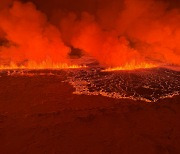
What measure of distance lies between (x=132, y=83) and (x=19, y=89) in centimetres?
511

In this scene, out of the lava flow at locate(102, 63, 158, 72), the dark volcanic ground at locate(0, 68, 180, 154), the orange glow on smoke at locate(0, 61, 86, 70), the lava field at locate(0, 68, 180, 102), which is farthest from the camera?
the orange glow on smoke at locate(0, 61, 86, 70)

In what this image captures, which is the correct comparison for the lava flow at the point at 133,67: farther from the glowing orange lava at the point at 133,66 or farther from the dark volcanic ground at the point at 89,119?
the dark volcanic ground at the point at 89,119

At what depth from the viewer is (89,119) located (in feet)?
20.5

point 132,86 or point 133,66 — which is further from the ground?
point 133,66

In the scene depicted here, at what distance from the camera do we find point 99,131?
5.56m

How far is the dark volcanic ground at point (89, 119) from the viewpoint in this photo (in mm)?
4922

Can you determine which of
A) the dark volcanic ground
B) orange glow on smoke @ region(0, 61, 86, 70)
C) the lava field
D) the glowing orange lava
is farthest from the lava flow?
the dark volcanic ground

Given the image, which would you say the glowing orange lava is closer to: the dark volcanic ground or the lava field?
the lava field

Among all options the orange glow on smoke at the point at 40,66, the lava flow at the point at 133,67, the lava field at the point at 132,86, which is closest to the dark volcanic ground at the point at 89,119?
the lava field at the point at 132,86

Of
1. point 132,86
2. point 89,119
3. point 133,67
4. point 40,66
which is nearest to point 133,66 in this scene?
point 133,67

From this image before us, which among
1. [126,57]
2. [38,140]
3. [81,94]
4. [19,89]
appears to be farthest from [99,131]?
[126,57]

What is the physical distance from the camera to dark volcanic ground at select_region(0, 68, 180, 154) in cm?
492

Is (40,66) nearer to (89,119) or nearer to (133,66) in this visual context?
(133,66)

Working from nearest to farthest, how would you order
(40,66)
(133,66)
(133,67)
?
(133,67), (133,66), (40,66)
